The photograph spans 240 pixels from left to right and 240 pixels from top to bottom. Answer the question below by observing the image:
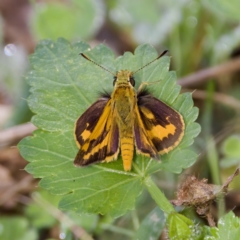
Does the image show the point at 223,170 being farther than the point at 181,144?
Yes

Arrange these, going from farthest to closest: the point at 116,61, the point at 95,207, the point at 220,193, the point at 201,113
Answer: the point at 201,113 → the point at 116,61 → the point at 95,207 → the point at 220,193

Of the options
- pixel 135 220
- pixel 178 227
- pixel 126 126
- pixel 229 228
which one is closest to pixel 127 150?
pixel 126 126

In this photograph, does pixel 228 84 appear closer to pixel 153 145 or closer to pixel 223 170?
pixel 223 170

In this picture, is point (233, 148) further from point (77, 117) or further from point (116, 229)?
point (77, 117)

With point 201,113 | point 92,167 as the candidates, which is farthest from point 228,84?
point 92,167

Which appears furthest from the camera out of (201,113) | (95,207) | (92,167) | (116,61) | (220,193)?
(201,113)
